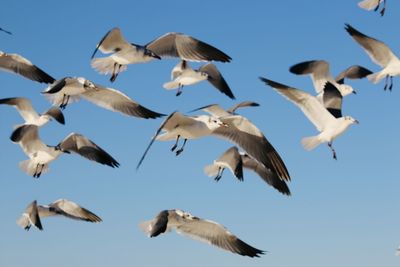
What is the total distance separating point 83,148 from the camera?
35.6 ft

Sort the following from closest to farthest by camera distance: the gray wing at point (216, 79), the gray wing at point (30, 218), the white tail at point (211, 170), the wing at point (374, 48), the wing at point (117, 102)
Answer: the gray wing at point (30, 218) < the wing at point (117, 102) < the white tail at point (211, 170) < the wing at point (374, 48) < the gray wing at point (216, 79)

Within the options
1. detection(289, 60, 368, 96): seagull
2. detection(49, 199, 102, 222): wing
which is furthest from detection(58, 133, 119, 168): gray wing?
detection(289, 60, 368, 96): seagull

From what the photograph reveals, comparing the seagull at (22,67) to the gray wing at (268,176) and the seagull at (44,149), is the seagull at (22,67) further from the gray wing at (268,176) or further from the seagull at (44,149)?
the gray wing at (268,176)

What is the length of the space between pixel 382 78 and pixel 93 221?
5.81m

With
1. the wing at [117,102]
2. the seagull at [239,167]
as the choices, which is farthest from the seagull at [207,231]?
the wing at [117,102]

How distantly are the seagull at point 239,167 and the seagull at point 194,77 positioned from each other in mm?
1612

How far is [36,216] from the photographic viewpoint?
1071 centimetres

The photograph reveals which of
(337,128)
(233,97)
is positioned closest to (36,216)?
(337,128)

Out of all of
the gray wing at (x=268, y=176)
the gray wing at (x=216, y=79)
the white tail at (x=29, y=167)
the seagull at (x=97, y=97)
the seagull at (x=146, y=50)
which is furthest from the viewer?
the gray wing at (x=216, y=79)

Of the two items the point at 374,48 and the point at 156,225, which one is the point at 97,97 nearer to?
the point at 156,225

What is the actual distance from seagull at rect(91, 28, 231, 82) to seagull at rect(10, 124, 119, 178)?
1.25 metres

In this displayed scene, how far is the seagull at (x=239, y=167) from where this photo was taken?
11.7m

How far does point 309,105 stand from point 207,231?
2272 mm

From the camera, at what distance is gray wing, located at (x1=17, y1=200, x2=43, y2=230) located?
10.6m
